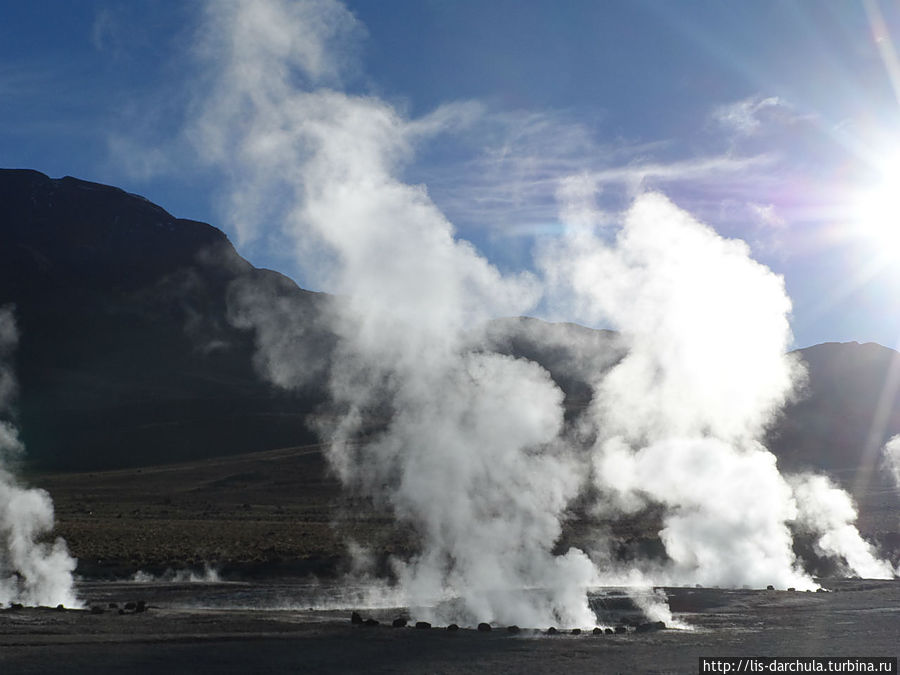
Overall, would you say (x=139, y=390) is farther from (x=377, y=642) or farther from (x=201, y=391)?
(x=377, y=642)

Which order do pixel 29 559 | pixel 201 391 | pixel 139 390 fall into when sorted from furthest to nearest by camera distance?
pixel 139 390
pixel 201 391
pixel 29 559

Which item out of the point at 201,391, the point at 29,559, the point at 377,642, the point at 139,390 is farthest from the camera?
the point at 139,390

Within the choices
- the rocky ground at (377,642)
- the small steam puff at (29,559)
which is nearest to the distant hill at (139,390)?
the small steam puff at (29,559)

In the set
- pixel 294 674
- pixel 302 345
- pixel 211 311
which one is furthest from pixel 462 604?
pixel 211 311

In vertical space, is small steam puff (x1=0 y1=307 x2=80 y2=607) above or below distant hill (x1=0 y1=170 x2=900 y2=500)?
below

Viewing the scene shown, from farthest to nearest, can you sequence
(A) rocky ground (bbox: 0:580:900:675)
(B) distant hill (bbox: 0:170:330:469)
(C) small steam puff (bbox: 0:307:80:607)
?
(B) distant hill (bbox: 0:170:330:469) < (C) small steam puff (bbox: 0:307:80:607) < (A) rocky ground (bbox: 0:580:900:675)

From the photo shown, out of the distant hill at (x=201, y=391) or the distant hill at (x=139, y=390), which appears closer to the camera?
the distant hill at (x=201, y=391)

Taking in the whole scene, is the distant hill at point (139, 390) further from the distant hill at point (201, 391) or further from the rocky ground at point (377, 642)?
the rocky ground at point (377, 642)

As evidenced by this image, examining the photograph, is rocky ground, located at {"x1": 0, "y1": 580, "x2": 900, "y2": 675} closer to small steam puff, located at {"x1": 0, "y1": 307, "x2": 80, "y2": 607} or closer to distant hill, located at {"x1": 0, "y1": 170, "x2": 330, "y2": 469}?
small steam puff, located at {"x1": 0, "y1": 307, "x2": 80, "y2": 607}

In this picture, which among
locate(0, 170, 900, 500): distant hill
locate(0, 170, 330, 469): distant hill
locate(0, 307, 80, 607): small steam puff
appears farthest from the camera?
locate(0, 170, 330, 469): distant hill

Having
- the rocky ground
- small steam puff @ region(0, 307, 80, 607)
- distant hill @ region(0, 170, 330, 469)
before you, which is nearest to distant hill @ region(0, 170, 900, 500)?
distant hill @ region(0, 170, 330, 469)

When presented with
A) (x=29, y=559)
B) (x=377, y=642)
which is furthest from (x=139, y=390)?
(x=377, y=642)

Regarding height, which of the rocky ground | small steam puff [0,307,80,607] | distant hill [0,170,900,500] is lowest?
the rocky ground

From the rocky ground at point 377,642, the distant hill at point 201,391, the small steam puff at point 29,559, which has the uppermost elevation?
the distant hill at point 201,391
